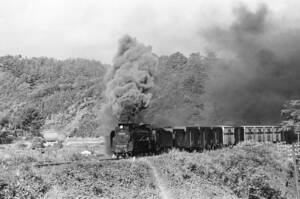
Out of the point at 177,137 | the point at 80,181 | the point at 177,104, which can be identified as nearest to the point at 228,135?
the point at 177,137

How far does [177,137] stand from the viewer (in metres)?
37.4

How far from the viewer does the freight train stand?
105 ft

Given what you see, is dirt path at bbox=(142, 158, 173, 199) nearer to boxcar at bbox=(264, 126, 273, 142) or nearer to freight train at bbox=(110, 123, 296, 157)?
freight train at bbox=(110, 123, 296, 157)

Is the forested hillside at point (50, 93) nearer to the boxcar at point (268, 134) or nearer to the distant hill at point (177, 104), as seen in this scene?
the distant hill at point (177, 104)

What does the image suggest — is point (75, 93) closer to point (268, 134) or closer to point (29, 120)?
point (29, 120)

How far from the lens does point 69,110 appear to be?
113m

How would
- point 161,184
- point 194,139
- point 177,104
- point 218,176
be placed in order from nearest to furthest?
point 161,184, point 218,176, point 194,139, point 177,104

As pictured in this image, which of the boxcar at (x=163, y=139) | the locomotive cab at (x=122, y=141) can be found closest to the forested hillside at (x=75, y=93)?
the boxcar at (x=163, y=139)

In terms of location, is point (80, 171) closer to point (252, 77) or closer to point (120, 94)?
point (120, 94)

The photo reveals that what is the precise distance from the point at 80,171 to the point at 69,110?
94.8m

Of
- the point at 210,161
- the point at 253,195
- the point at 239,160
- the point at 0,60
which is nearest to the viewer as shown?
the point at 253,195

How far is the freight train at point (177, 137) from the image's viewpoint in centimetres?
3200

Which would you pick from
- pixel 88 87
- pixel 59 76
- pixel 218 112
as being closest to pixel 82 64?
pixel 59 76

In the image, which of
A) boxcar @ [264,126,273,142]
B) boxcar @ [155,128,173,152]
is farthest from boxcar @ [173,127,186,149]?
boxcar @ [264,126,273,142]
